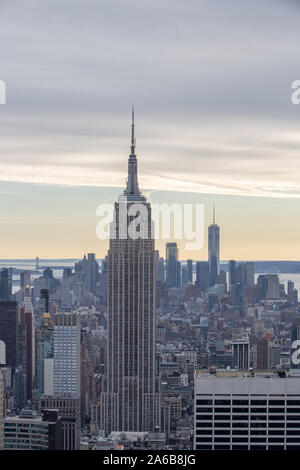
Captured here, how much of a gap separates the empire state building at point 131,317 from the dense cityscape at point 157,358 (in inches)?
2.0

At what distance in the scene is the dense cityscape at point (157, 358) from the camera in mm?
4816

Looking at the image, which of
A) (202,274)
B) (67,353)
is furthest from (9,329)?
(202,274)

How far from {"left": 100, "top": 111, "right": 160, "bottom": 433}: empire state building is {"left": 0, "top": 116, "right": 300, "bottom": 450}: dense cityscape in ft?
0.17

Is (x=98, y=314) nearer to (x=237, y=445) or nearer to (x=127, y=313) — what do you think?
(x=127, y=313)

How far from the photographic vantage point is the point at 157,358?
1321cm

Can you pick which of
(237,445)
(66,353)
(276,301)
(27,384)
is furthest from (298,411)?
(66,353)

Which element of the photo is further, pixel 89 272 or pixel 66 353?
pixel 66 353

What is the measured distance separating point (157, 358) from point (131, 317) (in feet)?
→ 4.38

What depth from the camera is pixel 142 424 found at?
10969 millimetres

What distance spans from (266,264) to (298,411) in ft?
6.80

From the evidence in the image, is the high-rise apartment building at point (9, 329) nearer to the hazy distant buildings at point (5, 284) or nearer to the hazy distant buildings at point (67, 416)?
the hazy distant buildings at point (5, 284)

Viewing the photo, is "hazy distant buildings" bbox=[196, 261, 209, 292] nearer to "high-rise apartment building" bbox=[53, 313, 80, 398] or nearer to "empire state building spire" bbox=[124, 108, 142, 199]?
"high-rise apartment building" bbox=[53, 313, 80, 398]

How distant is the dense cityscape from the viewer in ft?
15.8

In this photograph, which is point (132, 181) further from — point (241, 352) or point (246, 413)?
point (246, 413)
